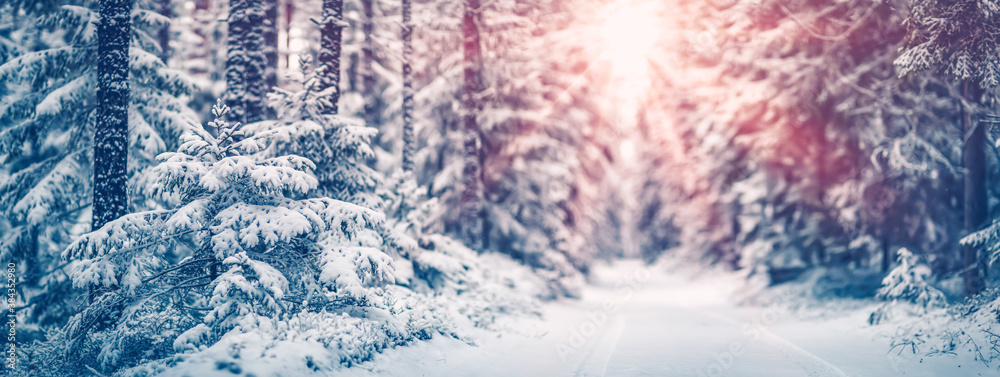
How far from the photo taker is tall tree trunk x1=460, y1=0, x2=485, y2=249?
2127 centimetres

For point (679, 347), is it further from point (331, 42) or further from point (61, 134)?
point (61, 134)

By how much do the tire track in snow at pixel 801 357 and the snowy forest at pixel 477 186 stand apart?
14cm

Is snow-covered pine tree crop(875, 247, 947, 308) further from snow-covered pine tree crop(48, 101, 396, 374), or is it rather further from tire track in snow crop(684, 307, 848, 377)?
snow-covered pine tree crop(48, 101, 396, 374)

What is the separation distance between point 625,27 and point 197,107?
15735mm

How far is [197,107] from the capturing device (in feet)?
78.6

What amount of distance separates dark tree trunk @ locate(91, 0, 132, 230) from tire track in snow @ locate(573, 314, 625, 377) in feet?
27.6

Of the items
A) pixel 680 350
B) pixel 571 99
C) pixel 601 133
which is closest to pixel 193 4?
pixel 571 99

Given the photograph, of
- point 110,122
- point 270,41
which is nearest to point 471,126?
point 270,41

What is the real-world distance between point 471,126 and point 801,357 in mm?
12090

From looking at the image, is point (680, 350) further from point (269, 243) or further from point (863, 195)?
point (863, 195)

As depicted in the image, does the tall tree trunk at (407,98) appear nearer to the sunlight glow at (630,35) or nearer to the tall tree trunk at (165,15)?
the tall tree trunk at (165,15)

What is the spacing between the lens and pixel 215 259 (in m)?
10.0

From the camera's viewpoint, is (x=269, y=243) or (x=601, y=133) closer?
(x=269, y=243)

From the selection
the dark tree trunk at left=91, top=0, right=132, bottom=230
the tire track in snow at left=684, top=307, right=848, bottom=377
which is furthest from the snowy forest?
the tire track in snow at left=684, top=307, right=848, bottom=377
